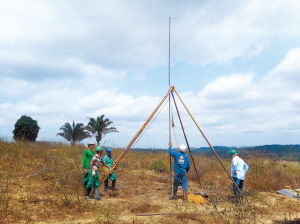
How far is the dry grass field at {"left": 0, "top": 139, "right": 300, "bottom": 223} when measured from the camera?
5.02 m

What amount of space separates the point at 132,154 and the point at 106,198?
5.92 metres

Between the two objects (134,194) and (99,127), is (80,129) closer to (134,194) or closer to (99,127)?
(99,127)

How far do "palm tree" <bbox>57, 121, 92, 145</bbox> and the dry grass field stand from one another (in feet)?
Result: 32.0

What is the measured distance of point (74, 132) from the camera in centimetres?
2095

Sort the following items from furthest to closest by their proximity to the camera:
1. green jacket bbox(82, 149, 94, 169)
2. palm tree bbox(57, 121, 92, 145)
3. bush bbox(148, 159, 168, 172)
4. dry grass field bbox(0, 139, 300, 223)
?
1. palm tree bbox(57, 121, 92, 145)
2. bush bbox(148, 159, 168, 172)
3. green jacket bbox(82, 149, 94, 169)
4. dry grass field bbox(0, 139, 300, 223)

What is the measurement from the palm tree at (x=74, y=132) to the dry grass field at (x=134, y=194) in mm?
9752

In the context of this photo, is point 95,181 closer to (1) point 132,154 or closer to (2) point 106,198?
(2) point 106,198

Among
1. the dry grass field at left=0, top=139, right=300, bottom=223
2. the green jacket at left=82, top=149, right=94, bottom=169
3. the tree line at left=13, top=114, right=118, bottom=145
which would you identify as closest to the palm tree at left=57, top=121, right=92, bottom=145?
the tree line at left=13, top=114, right=118, bottom=145

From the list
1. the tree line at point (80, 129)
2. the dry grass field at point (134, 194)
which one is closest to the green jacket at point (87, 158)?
the dry grass field at point (134, 194)

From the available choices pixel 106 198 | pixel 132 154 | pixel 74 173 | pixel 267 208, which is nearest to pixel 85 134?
pixel 132 154

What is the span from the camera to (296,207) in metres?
6.69

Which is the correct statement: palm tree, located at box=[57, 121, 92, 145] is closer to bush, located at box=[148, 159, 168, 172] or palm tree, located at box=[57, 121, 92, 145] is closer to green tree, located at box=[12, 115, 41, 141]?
green tree, located at box=[12, 115, 41, 141]

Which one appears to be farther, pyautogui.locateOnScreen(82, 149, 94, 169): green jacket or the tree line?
the tree line

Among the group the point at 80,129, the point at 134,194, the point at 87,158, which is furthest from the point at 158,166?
the point at 80,129
